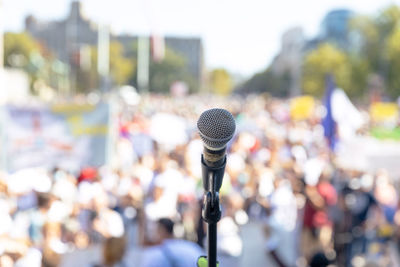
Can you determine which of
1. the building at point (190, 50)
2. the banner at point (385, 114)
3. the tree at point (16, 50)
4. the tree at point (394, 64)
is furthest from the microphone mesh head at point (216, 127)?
the building at point (190, 50)

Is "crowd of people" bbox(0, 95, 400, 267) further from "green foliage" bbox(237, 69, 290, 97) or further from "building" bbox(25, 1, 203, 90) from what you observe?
"building" bbox(25, 1, 203, 90)

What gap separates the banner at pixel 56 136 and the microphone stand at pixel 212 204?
394cm

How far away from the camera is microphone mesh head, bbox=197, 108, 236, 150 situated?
166 centimetres

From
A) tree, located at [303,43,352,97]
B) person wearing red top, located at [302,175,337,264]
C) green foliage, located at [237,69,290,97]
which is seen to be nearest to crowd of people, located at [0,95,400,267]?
person wearing red top, located at [302,175,337,264]

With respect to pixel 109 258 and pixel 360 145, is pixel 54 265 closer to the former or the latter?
pixel 109 258

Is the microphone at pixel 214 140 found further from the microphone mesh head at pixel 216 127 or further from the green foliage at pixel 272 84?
the green foliage at pixel 272 84

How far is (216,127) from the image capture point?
1659mm

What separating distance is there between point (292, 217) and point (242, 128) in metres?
6.15

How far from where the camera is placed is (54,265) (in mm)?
3449

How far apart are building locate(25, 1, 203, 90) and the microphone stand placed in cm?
10660

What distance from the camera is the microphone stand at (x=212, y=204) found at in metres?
1.75

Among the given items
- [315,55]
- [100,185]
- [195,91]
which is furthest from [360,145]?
[195,91]

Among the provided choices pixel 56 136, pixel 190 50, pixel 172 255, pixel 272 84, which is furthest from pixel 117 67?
pixel 172 255

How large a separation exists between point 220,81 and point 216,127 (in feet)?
422
